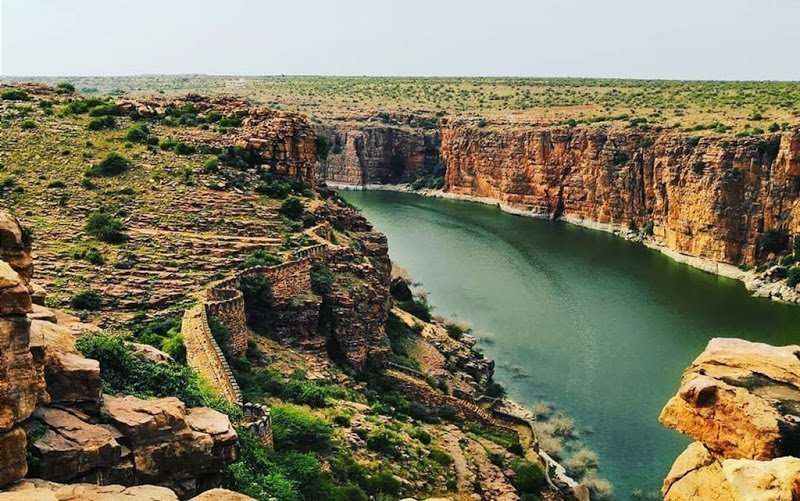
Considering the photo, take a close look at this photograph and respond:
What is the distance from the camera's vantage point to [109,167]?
111ft

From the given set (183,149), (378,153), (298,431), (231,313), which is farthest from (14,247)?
(378,153)

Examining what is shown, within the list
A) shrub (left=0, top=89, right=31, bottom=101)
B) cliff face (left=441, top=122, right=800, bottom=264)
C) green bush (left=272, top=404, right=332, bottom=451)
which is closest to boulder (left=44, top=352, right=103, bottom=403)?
green bush (left=272, top=404, right=332, bottom=451)

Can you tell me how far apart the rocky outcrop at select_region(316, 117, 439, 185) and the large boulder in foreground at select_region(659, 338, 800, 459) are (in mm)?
99805

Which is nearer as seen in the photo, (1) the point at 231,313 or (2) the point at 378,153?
(1) the point at 231,313

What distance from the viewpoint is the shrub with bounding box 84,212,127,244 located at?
2891cm

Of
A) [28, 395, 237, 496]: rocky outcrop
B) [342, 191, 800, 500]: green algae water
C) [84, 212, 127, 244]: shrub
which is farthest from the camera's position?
[342, 191, 800, 500]: green algae water

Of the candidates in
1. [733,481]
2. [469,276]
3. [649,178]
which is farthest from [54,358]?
[649,178]

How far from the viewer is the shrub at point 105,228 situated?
94.8 feet

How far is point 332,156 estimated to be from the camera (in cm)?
11312

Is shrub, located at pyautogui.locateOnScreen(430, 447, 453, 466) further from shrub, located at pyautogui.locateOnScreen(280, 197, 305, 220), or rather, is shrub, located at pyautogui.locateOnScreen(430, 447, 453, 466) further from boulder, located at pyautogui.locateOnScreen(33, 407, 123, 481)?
boulder, located at pyautogui.locateOnScreen(33, 407, 123, 481)

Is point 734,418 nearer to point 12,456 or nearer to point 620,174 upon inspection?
point 12,456

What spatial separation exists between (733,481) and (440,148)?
101 metres

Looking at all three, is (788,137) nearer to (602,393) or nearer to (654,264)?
(654,264)

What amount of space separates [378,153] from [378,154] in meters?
0.15
